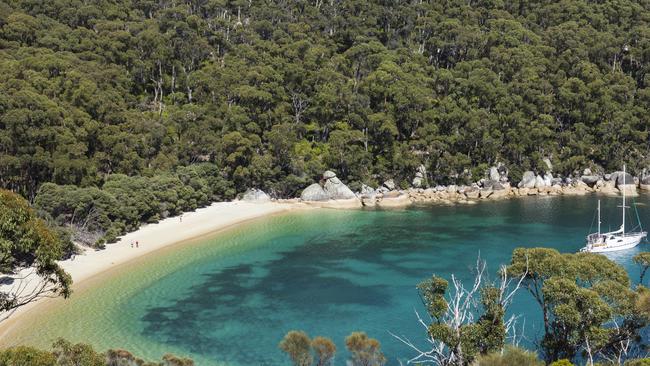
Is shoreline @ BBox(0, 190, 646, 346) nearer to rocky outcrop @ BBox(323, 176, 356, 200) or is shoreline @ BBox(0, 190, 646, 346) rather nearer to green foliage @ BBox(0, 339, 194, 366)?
rocky outcrop @ BBox(323, 176, 356, 200)

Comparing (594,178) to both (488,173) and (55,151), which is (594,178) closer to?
(488,173)

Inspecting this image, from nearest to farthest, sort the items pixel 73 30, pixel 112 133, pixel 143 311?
pixel 143 311 → pixel 112 133 → pixel 73 30

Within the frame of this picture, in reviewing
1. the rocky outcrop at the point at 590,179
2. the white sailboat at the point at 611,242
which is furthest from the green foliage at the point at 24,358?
the rocky outcrop at the point at 590,179

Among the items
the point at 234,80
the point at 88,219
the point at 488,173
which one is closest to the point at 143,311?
the point at 88,219

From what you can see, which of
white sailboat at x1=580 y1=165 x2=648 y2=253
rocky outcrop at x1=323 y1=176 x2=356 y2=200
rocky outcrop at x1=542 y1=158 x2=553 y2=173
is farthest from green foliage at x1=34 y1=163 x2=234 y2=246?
rocky outcrop at x1=542 y1=158 x2=553 y2=173

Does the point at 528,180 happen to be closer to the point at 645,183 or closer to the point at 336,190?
the point at 645,183
